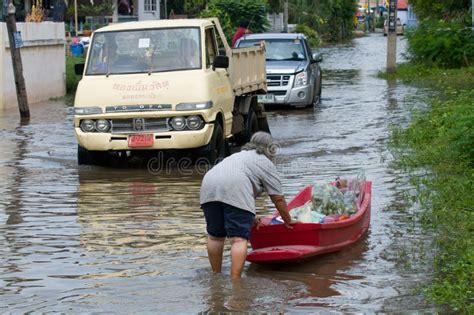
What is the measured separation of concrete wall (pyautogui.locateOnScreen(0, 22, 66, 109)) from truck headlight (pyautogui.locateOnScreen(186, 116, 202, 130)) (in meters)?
10.00

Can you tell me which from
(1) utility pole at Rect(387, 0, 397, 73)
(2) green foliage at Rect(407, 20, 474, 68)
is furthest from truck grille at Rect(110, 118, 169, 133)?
(2) green foliage at Rect(407, 20, 474, 68)

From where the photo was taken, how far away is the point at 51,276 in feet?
29.5

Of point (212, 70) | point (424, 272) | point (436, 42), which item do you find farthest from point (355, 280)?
point (436, 42)

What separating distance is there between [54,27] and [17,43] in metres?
6.16

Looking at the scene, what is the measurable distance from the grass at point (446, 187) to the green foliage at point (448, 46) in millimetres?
12282

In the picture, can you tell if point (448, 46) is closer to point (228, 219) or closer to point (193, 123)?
point (193, 123)

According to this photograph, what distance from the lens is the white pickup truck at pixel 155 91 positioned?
14727 millimetres

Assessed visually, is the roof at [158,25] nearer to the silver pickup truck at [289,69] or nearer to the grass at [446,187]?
the grass at [446,187]

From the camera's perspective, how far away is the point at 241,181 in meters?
8.66

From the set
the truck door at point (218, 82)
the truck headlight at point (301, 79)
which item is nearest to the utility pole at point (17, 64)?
the truck headlight at point (301, 79)

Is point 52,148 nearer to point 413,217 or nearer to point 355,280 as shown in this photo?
point 413,217

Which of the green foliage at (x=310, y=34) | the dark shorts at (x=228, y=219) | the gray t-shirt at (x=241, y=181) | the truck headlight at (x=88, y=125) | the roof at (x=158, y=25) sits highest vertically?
the roof at (x=158, y=25)

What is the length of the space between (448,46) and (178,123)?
20912mm

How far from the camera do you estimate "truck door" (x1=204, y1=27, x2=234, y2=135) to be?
15.2m
